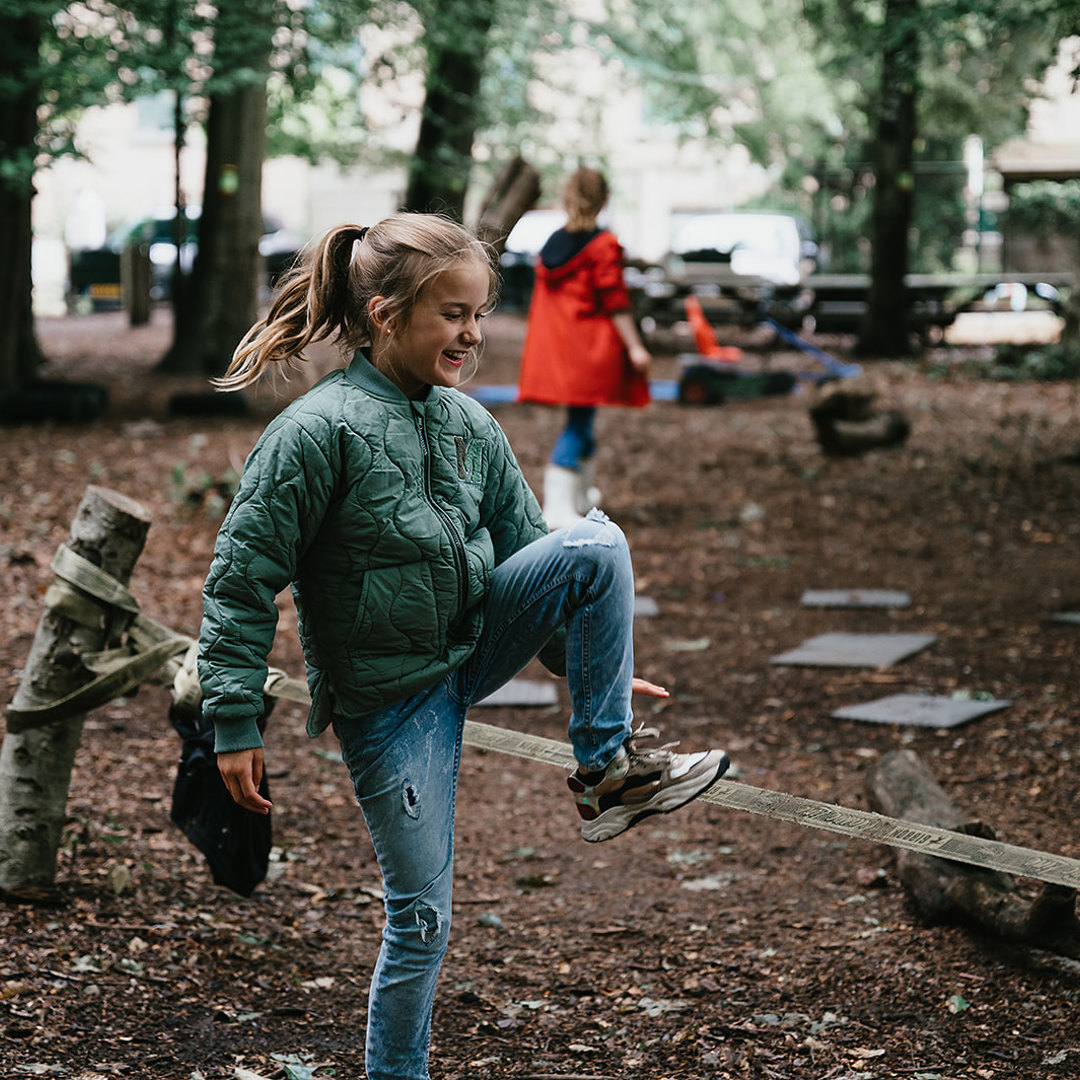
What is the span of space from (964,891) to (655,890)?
1018 mm

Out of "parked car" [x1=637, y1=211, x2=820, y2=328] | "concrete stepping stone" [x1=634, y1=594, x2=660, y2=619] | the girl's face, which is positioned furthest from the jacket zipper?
"parked car" [x1=637, y1=211, x2=820, y2=328]

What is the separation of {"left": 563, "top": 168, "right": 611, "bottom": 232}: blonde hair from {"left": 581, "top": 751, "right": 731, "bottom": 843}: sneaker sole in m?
5.88

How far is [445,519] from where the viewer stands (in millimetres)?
2656

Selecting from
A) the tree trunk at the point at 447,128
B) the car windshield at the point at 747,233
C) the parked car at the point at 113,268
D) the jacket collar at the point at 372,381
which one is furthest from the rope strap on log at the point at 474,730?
the parked car at the point at 113,268

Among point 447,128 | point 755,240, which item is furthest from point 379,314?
point 755,240

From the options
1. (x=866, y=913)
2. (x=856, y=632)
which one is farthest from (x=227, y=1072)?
(x=856, y=632)

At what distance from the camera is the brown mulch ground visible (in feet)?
11.4

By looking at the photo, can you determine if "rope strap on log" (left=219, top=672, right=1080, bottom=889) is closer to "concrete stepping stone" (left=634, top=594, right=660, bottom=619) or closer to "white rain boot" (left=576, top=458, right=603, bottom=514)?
"concrete stepping stone" (left=634, top=594, right=660, bottom=619)

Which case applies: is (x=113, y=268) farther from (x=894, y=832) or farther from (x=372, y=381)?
(x=894, y=832)

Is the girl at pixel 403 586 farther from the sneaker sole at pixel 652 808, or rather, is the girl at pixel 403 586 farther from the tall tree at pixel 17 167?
the tall tree at pixel 17 167

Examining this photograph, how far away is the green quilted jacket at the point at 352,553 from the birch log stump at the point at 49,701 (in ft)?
4.67

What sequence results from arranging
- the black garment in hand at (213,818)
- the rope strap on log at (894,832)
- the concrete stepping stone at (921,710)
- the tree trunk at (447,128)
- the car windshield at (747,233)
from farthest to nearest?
1. the car windshield at (747,233)
2. the tree trunk at (447,128)
3. the concrete stepping stone at (921,710)
4. the black garment in hand at (213,818)
5. the rope strap on log at (894,832)

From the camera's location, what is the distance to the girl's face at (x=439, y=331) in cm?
259

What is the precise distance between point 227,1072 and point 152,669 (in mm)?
1099
